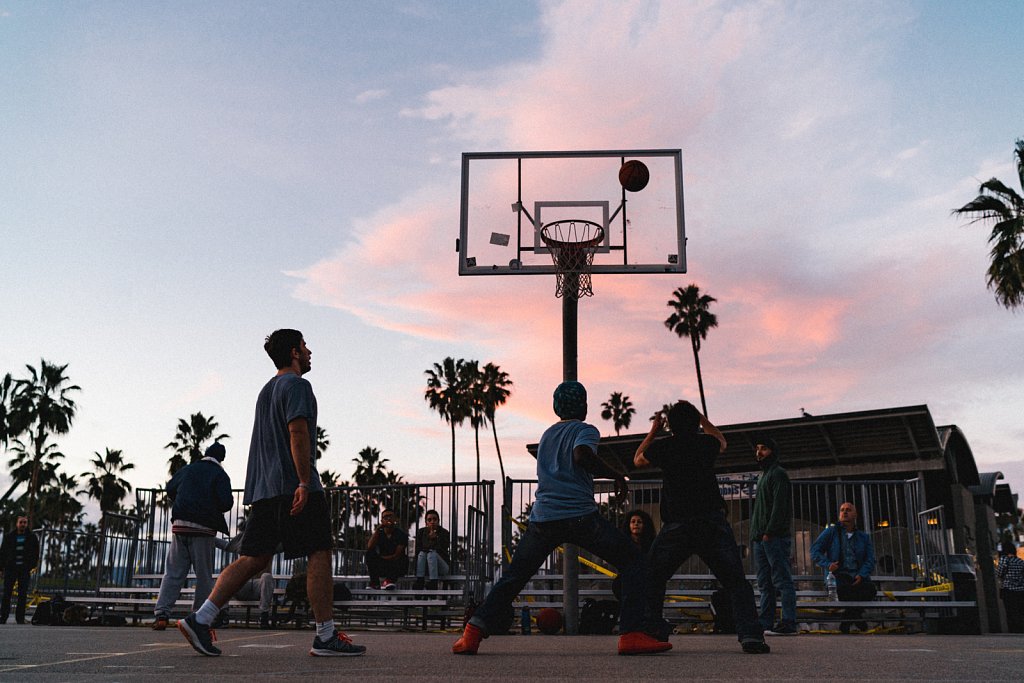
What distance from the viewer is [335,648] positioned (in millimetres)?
5719

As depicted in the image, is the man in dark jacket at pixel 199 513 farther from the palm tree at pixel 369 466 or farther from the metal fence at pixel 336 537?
the palm tree at pixel 369 466

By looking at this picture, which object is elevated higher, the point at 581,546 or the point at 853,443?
the point at 853,443

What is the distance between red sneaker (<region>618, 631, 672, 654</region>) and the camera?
19.7 feet

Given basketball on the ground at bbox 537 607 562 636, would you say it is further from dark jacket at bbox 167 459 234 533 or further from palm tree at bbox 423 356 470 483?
palm tree at bbox 423 356 470 483

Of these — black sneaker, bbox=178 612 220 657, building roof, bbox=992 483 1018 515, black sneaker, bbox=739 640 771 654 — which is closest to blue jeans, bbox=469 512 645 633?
black sneaker, bbox=739 640 771 654

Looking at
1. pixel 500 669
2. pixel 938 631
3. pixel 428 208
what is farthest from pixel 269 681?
pixel 428 208

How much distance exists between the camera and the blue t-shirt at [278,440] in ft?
18.7

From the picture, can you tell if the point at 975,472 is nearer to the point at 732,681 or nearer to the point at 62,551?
the point at 62,551

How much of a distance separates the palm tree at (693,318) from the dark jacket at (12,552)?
143 ft

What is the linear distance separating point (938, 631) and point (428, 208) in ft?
33.5

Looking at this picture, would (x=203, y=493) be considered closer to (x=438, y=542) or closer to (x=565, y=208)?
(x=438, y=542)

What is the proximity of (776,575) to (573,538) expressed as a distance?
4240 millimetres

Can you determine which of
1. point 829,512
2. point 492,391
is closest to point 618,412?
point 492,391

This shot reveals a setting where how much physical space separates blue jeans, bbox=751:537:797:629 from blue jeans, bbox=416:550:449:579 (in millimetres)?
4734
